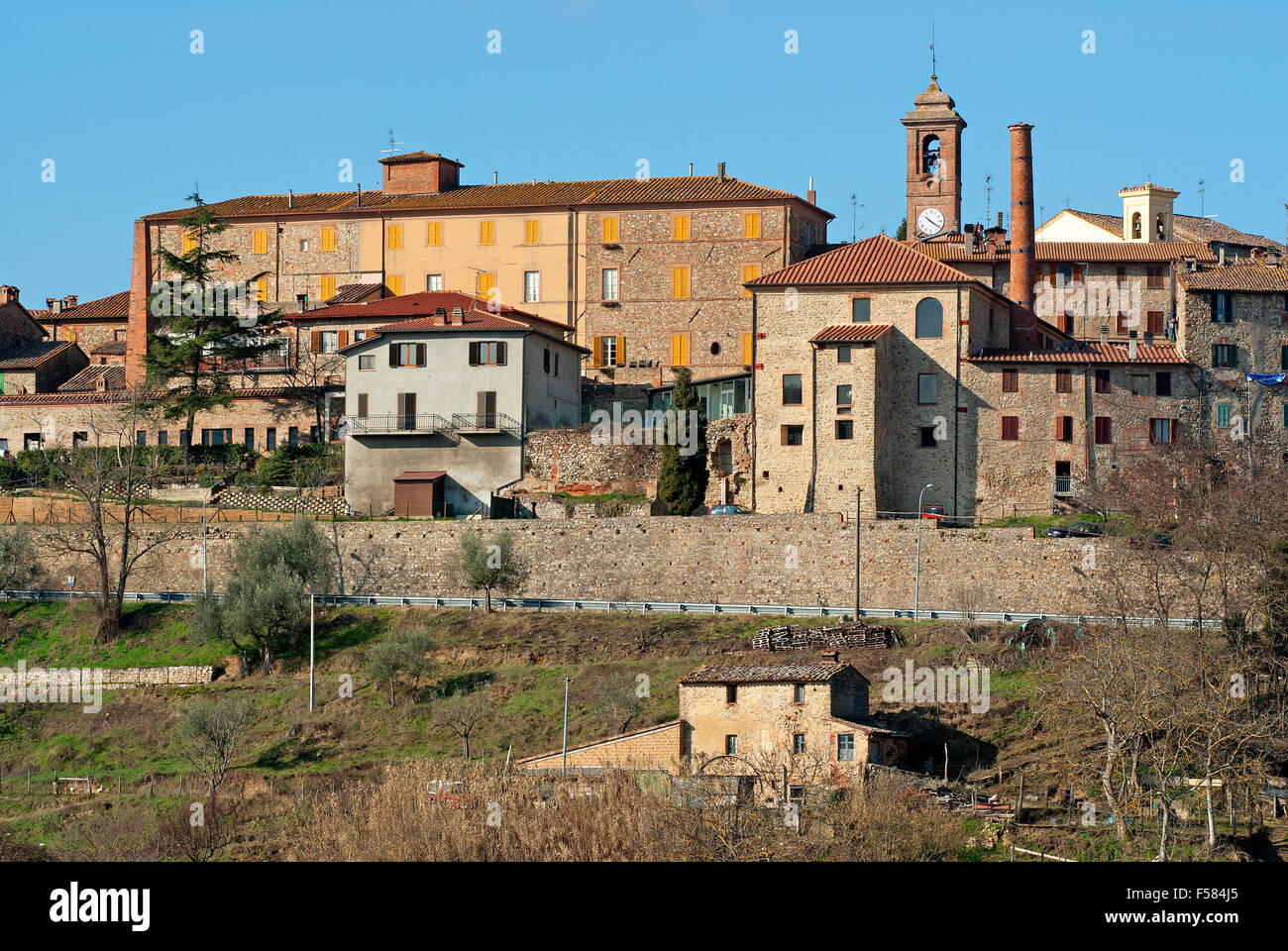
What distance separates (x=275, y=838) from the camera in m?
38.9

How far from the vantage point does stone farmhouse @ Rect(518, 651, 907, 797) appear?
41219 millimetres

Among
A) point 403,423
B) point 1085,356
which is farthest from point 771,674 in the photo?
point 403,423

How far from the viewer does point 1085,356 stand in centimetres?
6028

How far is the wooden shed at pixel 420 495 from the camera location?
2408 inches

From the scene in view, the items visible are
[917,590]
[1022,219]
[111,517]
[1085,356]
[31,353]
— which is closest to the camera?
[917,590]

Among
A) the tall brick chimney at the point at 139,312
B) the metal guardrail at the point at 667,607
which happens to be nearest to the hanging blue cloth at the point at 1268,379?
the metal guardrail at the point at 667,607

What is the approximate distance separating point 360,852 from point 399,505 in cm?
2853

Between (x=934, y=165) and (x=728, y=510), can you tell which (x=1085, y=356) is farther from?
(x=934, y=165)

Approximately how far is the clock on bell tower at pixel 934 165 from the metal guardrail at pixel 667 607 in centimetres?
2904

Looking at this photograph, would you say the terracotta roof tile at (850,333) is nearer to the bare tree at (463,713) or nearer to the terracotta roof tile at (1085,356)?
the terracotta roof tile at (1085,356)

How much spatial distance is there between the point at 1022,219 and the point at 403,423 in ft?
78.6
